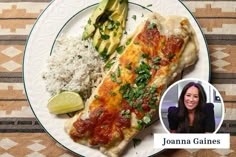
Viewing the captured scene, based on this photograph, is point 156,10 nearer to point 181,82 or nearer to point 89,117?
point 181,82

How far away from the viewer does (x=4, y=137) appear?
1483 millimetres

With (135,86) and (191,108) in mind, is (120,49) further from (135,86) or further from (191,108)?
(191,108)

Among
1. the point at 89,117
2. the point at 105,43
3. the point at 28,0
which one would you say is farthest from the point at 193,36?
the point at 28,0

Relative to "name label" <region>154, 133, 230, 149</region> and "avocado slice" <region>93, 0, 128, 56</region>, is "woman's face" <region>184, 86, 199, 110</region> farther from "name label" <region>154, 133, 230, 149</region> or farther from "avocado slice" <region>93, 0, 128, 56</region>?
"avocado slice" <region>93, 0, 128, 56</region>

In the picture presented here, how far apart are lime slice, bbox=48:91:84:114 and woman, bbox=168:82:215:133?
0.31 meters

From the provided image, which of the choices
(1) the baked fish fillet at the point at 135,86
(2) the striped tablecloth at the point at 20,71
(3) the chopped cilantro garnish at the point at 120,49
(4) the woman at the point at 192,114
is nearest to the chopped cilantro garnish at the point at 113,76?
(1) the baked fish fillet at the point at 135,86

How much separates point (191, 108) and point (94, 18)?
0.45m

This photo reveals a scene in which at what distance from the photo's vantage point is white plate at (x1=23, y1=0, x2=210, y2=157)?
141 centimetres

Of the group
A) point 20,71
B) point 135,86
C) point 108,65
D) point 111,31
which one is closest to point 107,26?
point 111,31

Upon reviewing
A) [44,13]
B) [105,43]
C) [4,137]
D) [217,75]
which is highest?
[44,13]

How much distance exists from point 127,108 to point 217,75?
1.17 ft

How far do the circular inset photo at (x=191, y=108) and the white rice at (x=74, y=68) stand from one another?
26cm

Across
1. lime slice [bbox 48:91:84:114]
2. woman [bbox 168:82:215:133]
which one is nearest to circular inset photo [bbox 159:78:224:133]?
woman [bbox 168:82:215:133]

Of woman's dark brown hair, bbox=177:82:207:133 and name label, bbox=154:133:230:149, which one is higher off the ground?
woman's dark brown hair, bbox=177:82:207:133
